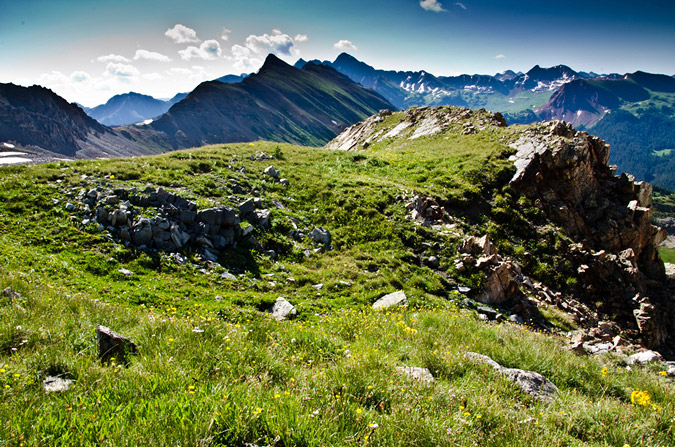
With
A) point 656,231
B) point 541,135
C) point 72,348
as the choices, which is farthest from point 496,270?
point 541,135

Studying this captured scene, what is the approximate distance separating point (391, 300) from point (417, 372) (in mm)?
6780

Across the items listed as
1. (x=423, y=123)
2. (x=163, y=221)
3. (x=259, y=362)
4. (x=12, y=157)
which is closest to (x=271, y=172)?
(x=163, y=221)

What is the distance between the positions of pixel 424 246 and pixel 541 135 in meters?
19.8

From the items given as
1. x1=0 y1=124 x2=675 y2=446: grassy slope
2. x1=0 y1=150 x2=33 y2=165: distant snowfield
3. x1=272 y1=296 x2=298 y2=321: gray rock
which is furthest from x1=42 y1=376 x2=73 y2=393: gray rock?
x1=0 y1=150 x2=33 y2=165: distant snowfield

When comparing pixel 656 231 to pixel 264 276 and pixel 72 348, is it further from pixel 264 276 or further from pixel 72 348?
pixel 72 348

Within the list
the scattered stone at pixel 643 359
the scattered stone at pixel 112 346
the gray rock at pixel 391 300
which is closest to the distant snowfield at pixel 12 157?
the gray rock at pixel 391 300

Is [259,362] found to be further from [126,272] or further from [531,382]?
[126,272]

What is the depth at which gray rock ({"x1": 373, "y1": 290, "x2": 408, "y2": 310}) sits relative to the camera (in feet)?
38.3

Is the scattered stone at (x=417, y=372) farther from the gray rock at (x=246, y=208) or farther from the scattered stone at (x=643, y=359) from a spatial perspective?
the gray rock at (x=246, y=208)

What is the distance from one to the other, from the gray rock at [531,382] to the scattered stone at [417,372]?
1245 mm

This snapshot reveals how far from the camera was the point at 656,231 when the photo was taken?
76.0 ft

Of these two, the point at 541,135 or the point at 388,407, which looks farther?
the point at 541,135

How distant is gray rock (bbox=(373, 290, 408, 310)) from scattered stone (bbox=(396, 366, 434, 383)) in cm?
581

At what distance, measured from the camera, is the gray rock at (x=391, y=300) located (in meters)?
11.7
